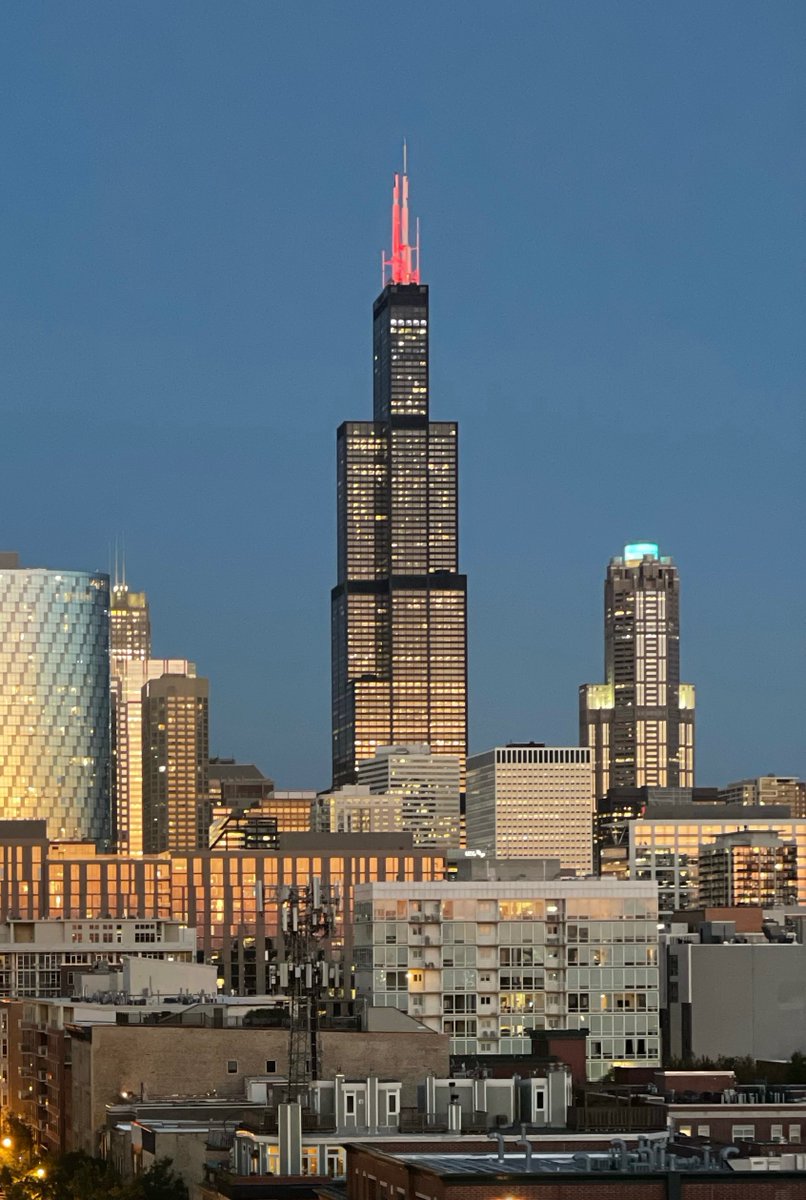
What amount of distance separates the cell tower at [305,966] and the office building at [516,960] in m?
64.0

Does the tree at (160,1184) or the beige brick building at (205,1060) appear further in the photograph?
the beige brick building at (205,1060)

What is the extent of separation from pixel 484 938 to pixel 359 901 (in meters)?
12.0

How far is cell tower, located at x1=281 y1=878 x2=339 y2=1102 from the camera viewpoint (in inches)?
4023

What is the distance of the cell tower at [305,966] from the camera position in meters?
102

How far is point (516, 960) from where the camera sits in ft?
590

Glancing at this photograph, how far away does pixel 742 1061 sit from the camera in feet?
620

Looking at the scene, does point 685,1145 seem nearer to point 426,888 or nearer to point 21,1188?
point 21,1188

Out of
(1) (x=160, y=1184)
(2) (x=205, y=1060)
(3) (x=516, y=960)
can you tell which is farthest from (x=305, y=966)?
(3) (x=516, y=960)

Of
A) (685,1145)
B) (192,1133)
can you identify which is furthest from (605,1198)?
(192,1133)

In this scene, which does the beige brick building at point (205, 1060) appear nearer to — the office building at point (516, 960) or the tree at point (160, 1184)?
the tree at point (160, 1184)

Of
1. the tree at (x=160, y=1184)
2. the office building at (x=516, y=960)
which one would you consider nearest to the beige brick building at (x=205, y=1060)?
the tree at (x=160, y=1184)

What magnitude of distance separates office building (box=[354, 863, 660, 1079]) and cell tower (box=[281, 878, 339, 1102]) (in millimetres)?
64045

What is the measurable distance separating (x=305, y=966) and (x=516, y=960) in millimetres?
76054

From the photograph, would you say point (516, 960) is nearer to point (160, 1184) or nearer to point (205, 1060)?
point (205, 1060)
